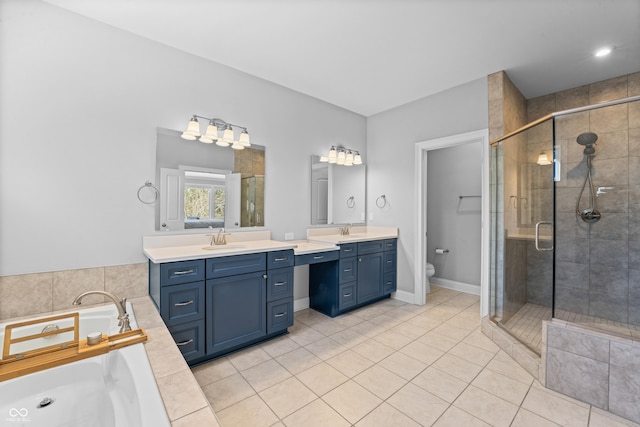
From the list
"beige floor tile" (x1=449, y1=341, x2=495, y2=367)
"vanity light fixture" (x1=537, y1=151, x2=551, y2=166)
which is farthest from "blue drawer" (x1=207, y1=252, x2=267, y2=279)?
"vanity light fixture" (x1=537, y1=151, x2=551, y2=166)

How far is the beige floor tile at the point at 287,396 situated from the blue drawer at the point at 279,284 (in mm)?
717

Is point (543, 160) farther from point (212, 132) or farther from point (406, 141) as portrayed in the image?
point (212, 132)

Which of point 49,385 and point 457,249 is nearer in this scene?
point 49,385

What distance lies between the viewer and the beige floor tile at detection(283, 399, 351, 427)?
1505 mm

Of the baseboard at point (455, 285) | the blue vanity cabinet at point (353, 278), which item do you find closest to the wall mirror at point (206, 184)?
the blue vanity cabinet at point (353, 278)

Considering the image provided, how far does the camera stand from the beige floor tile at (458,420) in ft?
4.94

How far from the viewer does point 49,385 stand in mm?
1317

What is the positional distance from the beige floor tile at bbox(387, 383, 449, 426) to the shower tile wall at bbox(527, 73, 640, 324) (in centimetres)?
167

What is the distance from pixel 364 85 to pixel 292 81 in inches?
32.8

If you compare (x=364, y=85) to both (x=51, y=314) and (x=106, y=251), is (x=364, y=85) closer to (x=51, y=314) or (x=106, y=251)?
(x=106, y=251)

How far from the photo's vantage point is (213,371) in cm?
198

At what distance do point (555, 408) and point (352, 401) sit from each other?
1246 mm

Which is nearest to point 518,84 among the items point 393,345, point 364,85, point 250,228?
point 364,85

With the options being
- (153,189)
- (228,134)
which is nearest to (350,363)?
(153,189)
